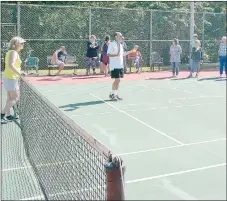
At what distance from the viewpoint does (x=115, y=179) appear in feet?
5.74

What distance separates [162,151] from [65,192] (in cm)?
226

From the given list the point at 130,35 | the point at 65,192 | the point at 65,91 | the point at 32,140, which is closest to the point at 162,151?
the point at 32,140

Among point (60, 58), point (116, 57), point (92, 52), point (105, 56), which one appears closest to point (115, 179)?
point (116, 57)

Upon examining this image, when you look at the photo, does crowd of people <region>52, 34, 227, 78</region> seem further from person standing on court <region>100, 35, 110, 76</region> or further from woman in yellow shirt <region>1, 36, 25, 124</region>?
woman in yellow shirt <region>1, 36, 25, 124</region>

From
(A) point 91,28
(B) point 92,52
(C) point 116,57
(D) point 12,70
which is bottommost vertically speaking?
(D) point 12,70

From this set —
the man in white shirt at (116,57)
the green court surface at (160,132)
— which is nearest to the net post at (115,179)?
the green court surface at (160,132)

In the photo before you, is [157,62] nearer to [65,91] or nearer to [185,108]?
[65,91]

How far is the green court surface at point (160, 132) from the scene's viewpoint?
13.4 ft

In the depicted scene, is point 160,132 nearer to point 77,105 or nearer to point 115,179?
point 77,105

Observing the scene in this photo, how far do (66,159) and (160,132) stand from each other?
9.64 feet

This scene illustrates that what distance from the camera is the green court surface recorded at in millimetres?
4078

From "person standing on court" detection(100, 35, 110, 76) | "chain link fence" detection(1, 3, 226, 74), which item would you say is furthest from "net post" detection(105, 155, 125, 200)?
"chain link fence" detection(1, 3, 226, 74)

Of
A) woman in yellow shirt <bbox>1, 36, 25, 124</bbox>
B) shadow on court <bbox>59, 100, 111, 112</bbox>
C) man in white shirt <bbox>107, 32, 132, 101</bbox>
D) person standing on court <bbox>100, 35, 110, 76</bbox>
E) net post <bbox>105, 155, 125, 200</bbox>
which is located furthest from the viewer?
person standing on court <bbox>100, 35, 110, 76</bbox>

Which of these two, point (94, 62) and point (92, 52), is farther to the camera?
point (94, 62)
